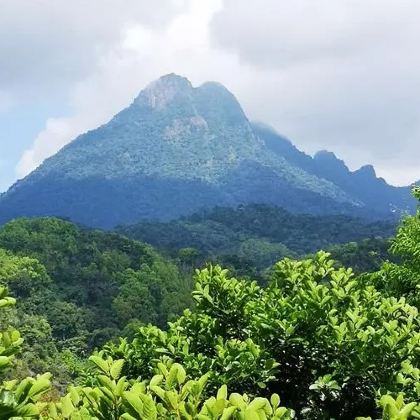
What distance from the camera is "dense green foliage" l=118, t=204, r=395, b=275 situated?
117562mm

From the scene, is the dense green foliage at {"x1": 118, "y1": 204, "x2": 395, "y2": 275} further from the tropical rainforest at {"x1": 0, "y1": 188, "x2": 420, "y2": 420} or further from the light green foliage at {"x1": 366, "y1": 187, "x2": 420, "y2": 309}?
the tropical rainforest at {"x1": 0, "y1": 188, "x2": 420, "y2": 420}

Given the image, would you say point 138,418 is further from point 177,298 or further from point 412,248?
point 177,298

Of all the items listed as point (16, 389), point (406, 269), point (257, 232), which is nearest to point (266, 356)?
point (16, 389)

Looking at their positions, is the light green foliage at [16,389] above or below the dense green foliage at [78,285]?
above

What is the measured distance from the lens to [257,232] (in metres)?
136

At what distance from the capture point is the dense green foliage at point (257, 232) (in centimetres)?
11756

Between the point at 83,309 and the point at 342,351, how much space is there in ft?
202

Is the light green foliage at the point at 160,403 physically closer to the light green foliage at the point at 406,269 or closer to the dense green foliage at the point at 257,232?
the light green foliage at the point at 406,269

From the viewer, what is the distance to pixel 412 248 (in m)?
9.19

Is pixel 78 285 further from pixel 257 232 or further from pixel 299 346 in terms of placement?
pixel 257 232

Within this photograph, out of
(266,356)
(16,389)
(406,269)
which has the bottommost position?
(266,356)

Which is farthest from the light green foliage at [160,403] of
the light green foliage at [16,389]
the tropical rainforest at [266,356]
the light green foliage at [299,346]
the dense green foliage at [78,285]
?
the dense green foliage at [78,285]

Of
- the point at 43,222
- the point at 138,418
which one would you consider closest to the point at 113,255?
the point at 43,222

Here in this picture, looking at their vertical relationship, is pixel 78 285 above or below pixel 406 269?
below
